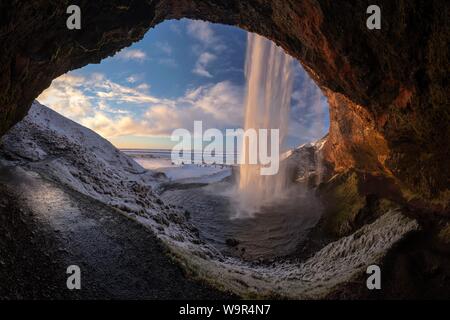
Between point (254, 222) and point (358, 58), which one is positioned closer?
point (358, 58)

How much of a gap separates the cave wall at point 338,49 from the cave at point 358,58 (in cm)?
3

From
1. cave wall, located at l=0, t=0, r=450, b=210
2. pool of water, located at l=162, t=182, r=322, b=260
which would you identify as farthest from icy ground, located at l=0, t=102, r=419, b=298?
cave wall, located at l=0, t=0, r=450, b=210

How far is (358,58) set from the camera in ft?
26.7

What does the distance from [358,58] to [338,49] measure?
2.25 ft

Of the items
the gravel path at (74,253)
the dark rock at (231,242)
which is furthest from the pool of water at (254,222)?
the gravel path at (74,253)

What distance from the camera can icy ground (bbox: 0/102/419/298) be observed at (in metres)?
7.65

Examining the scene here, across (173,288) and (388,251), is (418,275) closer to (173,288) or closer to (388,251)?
(388,251)

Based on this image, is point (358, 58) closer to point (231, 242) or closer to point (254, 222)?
point (231, 242)

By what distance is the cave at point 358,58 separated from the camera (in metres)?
6.36

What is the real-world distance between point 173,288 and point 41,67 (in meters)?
7.16

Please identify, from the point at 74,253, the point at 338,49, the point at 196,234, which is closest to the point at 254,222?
the point at 196,234

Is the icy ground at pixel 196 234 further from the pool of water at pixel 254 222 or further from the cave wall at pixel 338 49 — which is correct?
the cave wall at pixel 338 49

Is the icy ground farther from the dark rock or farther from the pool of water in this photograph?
the dark rock
